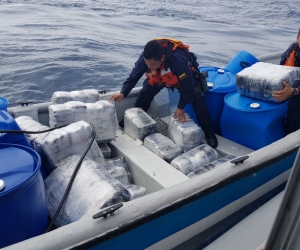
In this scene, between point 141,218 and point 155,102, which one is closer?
point 141,218

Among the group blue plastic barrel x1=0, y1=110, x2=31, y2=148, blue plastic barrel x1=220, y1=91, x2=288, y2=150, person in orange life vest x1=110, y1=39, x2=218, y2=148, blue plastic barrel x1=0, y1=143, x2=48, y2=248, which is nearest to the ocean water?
person in orange life vest x1=110, y1=39, x2=218, y2=148

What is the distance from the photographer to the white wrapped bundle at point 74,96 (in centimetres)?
337

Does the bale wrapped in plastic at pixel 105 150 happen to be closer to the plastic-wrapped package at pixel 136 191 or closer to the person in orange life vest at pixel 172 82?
the plastic-wrapped package at pixel 136 191

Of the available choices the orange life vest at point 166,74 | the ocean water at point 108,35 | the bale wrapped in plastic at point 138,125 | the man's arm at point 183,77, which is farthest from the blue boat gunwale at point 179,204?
the ocean water at point 108,35

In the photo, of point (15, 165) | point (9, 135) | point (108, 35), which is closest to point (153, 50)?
point (9, 135)

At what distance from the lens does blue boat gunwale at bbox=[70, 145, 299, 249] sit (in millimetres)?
1729

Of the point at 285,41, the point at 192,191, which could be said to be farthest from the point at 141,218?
the point at 285,41

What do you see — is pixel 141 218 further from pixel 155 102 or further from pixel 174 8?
pixel 174 8

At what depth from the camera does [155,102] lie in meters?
4.33

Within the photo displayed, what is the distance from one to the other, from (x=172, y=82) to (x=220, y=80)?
69 centimetres

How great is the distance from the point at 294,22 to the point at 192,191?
1666 cm

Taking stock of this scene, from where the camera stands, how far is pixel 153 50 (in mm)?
3385

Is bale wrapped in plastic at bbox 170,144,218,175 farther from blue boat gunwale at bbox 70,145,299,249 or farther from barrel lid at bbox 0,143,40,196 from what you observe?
barrel lid at bbox 0,143,40,196

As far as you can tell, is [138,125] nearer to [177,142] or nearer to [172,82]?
[177,142]
